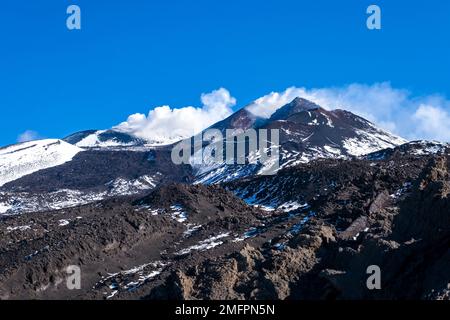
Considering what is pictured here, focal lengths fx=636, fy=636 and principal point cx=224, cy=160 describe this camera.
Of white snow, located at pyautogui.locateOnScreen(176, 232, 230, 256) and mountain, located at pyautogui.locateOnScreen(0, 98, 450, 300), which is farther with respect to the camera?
white snow, located at pyautogui.locateOnScreen(176, 232, 230, 256)

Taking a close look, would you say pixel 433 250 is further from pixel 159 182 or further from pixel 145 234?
pixel 159 182

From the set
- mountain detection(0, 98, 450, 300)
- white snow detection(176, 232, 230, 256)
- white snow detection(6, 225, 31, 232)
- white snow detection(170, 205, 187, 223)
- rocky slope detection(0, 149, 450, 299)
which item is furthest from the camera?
white snow detection(6, 225, 31, 232)

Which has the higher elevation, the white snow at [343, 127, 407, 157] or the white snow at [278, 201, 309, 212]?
the white snow at [343, 127, 407, 157]

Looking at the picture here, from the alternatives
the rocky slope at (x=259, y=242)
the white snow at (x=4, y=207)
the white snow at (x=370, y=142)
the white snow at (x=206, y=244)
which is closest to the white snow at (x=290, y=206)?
the rocky slope at (x=259, y=242)

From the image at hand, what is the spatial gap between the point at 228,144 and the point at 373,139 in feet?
135

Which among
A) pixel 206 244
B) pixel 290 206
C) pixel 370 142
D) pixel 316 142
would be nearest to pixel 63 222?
pixel 206 244

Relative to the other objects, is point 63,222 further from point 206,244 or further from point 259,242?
point 259,242

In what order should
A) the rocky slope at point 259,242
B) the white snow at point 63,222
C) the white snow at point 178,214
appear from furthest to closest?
1. the white snow at point 63,222
2. the white snow at point 178,214
3. the rocky slope at point 259,242

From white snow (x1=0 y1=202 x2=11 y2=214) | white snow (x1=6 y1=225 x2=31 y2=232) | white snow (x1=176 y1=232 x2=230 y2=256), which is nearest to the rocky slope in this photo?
white snow (x1=176 y1=232 x2=230 y2=256)

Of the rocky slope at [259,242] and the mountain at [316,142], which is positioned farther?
the mountain at [316,142]

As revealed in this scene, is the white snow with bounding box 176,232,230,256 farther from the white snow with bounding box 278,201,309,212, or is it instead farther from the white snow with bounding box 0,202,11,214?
the white snow with bounding box 0,202,11,214

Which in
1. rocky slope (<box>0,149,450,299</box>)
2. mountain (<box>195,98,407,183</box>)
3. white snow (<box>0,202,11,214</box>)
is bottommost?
rocky slope (<box>0,149,450,299</box>)

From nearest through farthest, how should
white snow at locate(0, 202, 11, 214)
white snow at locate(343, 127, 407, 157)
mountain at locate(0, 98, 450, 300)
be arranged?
mountain at locate(0, 98, 450, 300) → white snow at locate(0, 202, 11, 214) → white snow at locate(343, 127, 407, 157)

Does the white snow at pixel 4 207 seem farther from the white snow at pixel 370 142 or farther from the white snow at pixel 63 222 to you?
the white snow at pixel 370 142
